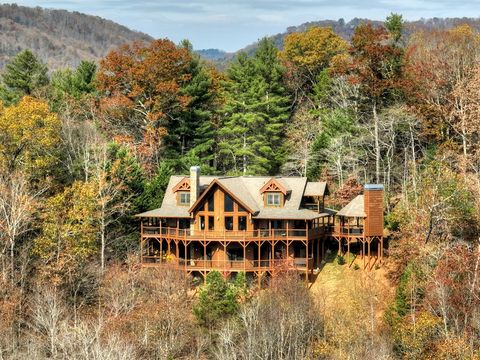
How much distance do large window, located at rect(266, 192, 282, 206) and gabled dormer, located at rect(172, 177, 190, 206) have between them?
6225mm

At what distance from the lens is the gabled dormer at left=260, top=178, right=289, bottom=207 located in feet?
201

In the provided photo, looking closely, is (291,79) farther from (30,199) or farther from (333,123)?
(30,199)

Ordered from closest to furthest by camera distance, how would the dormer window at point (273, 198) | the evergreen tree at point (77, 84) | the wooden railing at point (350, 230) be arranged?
the wooden railing at point (350, 230)
the dormer window at point (273, 198)
the evergreen tree at point (77, 84)

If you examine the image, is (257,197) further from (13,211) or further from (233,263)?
(13,211)

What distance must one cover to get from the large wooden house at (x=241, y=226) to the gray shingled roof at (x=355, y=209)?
159 cm

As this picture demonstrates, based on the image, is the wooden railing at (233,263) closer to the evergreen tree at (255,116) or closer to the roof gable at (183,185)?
the roof gable at (183,185)

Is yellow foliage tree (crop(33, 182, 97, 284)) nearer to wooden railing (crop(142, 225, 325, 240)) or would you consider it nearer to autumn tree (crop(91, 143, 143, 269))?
autumn tree (crop(91, 143, 143, 269))

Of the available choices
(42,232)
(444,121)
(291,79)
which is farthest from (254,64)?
(42,232)

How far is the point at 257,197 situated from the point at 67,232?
1455 centimetres

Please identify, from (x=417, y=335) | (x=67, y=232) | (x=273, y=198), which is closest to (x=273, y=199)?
(x=273, y=198)

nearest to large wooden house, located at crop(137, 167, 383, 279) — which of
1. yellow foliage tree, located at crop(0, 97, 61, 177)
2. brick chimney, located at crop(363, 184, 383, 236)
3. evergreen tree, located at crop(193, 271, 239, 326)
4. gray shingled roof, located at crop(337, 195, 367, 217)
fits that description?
gray shingled roof, located at crop(337, 195, 367, 217)

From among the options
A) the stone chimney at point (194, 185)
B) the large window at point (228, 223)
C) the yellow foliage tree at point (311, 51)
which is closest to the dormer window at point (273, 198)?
the large window at point (228, 223)

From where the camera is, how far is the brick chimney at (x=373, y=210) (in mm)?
60000

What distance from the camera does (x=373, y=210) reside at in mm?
60156
